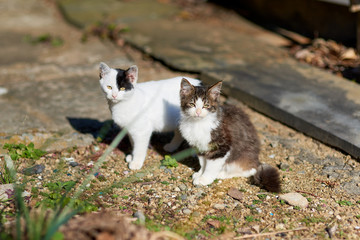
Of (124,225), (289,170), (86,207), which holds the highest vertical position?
(124,225)

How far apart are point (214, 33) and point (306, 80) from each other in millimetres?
2504

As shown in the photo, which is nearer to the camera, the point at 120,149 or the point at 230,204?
the point at 230,204

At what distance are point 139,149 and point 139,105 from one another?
43cm

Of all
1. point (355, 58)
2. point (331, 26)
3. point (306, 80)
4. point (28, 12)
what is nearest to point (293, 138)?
point (306, 80)

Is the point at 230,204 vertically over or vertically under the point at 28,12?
under

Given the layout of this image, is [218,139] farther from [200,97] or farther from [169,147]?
[169,147]

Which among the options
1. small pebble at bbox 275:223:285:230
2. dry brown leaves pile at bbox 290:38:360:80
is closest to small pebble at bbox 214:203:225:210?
small pebble at bbox 275:223:285:230

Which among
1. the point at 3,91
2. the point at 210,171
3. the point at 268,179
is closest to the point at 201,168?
the point at 210,171

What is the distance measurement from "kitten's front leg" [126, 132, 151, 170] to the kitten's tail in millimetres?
1090

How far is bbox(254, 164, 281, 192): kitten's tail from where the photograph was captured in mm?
3424

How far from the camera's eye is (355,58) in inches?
231

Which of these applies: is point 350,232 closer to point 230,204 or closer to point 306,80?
point 230,204

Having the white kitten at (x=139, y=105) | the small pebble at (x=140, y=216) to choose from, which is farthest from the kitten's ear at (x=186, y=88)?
the small pebble at (x=140, y=216)

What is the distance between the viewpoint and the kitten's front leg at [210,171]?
3.56 meters
